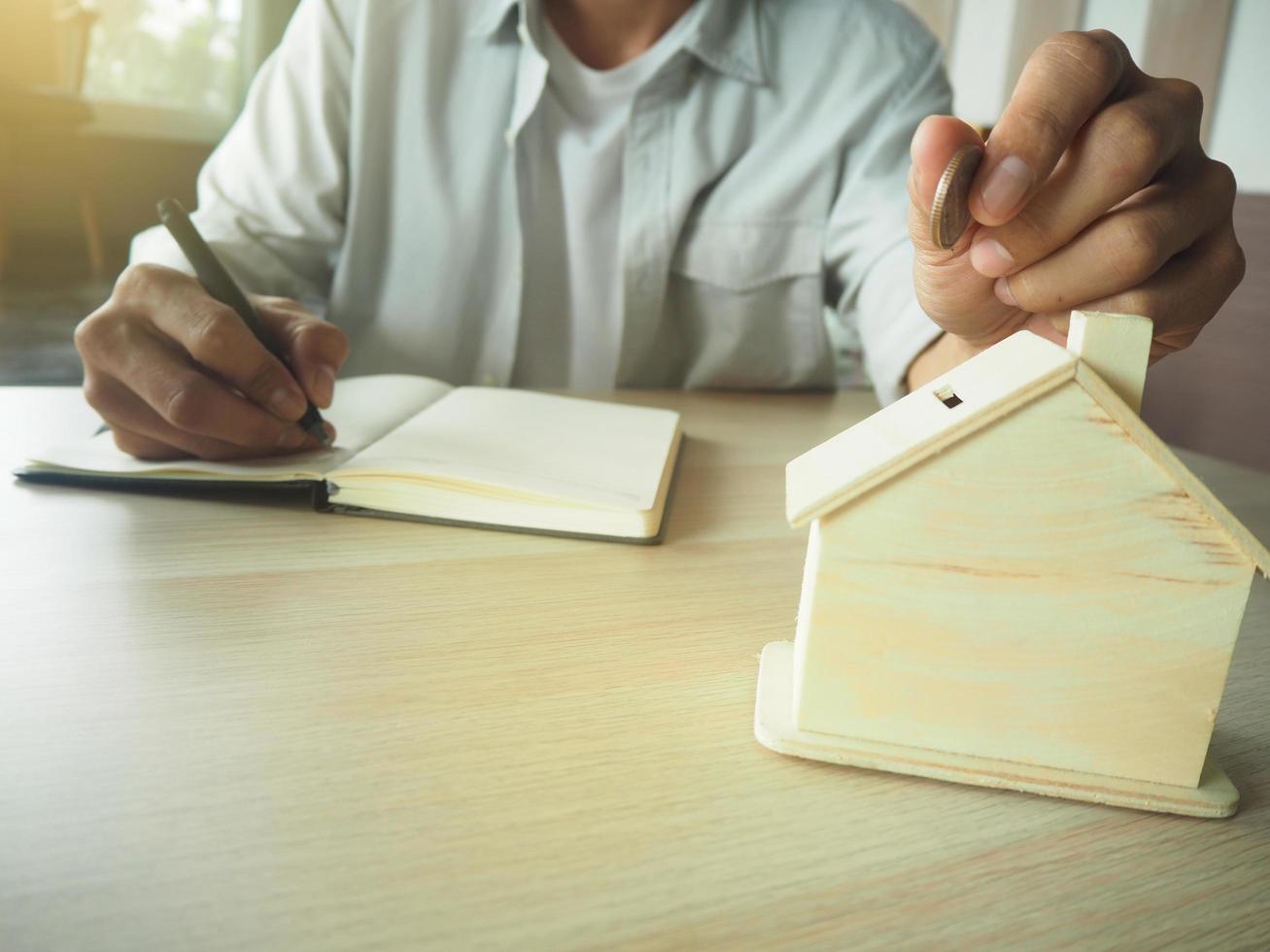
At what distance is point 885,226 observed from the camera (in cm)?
109

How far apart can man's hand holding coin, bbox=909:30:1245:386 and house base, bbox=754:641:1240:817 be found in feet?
0.74

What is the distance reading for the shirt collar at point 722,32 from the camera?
115cm

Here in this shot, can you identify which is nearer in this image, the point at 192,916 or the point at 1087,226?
the point at 192,916

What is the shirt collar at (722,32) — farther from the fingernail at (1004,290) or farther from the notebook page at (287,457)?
the fingernail at (1004,290)

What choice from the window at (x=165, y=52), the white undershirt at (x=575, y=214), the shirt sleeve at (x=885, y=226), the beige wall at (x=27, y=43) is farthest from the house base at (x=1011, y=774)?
the window at (x=165, y=52)

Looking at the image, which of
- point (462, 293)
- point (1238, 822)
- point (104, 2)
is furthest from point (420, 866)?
point (104, 2)

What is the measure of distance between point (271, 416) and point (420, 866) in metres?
0.42

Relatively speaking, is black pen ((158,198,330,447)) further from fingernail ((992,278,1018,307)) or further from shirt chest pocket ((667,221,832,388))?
shirt chest pocket ((667,221,832,388))

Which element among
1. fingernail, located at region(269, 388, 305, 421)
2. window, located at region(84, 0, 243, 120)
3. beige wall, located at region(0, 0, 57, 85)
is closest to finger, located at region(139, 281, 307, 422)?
fingernail, located at region(269, 388, 305, 421)

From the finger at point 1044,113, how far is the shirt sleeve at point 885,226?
48cm

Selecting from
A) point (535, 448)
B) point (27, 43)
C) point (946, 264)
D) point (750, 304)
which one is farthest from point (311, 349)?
point (27, 43)

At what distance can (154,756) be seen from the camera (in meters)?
0.31

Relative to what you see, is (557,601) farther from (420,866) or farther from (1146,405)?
(1146,405)

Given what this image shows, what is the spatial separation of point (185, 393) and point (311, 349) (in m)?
0.11
